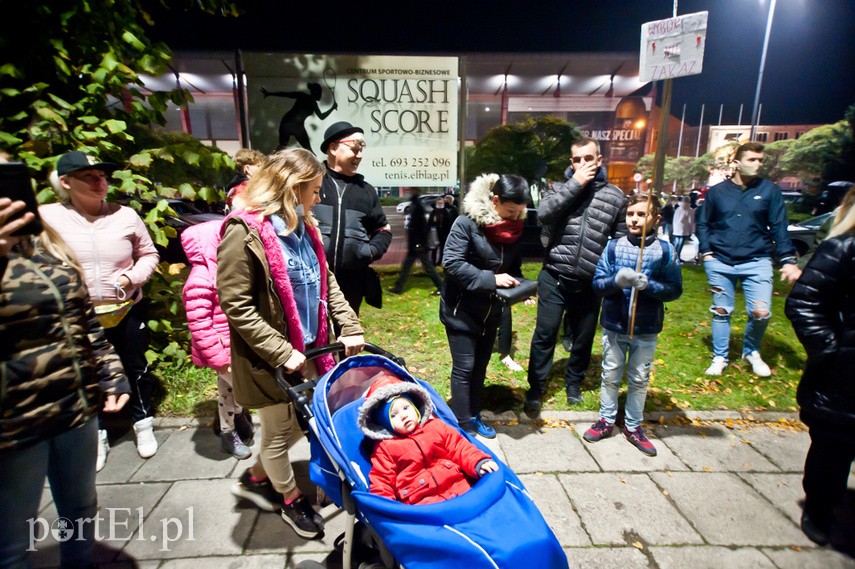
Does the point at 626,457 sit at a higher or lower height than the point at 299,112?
lower

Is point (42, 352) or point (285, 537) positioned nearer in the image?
point (42, 352)

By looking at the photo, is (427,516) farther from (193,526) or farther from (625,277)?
(625,277)

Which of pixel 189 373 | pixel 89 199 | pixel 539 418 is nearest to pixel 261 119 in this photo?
pixel 89 199

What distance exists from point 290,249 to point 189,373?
2.95 m

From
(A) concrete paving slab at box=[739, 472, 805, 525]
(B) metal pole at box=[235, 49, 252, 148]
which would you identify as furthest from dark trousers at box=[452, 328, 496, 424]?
(B) metal pole at box=[235, 49, 252, 148]

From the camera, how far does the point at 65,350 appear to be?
1.66m

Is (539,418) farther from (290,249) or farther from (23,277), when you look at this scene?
(23,277)

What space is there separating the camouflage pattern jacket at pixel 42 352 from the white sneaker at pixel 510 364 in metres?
3.96

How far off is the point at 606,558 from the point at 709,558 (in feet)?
1.90

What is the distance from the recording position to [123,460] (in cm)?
330

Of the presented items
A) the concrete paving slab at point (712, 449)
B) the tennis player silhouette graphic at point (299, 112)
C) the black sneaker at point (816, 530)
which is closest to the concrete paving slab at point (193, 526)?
the concrete paving slab at point (712, 449)

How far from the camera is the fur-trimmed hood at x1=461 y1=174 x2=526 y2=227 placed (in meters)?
3.08

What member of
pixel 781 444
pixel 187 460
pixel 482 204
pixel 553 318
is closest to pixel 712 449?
pixel 781 444

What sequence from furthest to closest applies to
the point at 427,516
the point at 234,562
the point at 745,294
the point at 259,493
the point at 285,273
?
the point at 745,294
the point at 259,493
the point at 234,562
the point at 285,273
the point at 427,516
